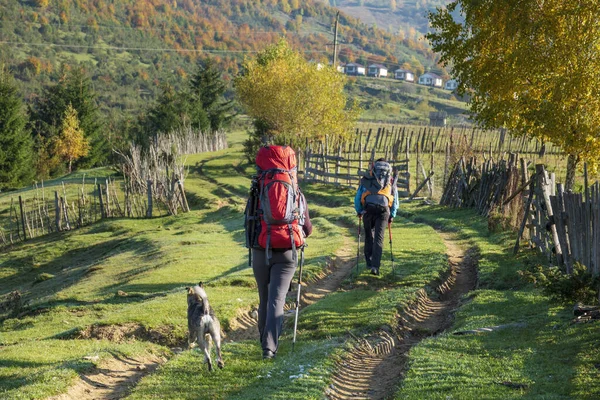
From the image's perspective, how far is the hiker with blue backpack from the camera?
537 inches

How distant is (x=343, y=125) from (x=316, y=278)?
120 feet

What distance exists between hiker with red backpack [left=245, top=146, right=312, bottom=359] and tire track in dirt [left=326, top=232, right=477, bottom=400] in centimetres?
110

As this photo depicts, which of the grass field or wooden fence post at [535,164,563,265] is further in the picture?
wooden fence post at [535,164,563,265]

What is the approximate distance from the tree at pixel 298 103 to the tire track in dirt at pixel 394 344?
32007 mm

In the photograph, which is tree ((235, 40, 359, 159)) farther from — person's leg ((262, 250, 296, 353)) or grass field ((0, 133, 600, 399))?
person's leg ((262, 250, 296, 353))

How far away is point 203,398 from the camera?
7379mm

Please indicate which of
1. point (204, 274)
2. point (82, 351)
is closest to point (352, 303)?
point (82, 351)

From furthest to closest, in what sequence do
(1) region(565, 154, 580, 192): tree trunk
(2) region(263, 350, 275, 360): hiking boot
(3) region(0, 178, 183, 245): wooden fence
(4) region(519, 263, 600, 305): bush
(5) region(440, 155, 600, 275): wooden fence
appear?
(3) region(0, 178, 183, 245): wooden fence → (1) region(565, 154, 580, 192): tree trunk → (5) region(440, 155, 600, 275): wooden fence → (4) region(519, 263, 600, 305): bush → (2) region(263, 350, 275, 360): hiking boot

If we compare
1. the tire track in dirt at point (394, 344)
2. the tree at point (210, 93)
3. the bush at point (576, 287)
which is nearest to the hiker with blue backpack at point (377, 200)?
the tire track in dirt at point (394, 344)

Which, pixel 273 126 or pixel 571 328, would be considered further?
pixel 273 126

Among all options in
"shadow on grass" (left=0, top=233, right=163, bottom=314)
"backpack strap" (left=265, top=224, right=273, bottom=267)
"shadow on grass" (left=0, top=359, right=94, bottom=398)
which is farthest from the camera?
"shadow on grass" (left=0, top=233, right=163, bottom=314)

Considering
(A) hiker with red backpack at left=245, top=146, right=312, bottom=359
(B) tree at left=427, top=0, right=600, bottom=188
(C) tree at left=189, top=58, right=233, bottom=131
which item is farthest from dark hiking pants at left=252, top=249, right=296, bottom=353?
(C) tree at left=189, top=58, right=233, bottom=131

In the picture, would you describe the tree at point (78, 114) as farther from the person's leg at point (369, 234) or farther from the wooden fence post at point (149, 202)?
the person's leg at point (369, 234)

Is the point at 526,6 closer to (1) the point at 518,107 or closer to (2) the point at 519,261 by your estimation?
(1) the point at 518,107
